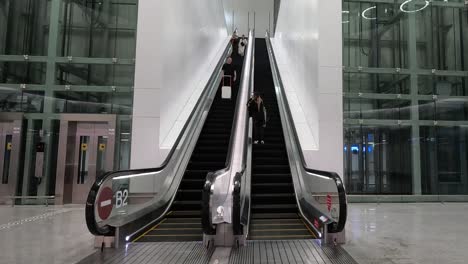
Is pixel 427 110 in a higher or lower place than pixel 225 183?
higher

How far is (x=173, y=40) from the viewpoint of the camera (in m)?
9.59

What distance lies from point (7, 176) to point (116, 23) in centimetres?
485

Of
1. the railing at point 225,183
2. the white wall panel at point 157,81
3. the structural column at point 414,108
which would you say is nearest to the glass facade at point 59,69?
the white wall panel at point 157,81

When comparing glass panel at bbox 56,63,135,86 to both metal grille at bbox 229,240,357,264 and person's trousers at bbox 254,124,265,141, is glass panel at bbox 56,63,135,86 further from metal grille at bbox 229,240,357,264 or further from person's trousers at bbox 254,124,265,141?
metal grille at bbox 229,240,357,264

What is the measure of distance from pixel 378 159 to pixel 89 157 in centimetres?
799

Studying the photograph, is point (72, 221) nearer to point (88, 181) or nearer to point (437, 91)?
point (88, 181)

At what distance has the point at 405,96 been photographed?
34.7 ft

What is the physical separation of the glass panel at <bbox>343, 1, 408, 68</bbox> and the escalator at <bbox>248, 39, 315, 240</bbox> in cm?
306

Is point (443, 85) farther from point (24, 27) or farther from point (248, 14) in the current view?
point (248, 14)

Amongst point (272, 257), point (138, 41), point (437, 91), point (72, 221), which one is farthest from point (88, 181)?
point (437, 91)

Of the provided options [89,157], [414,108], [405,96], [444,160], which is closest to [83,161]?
[89,157]

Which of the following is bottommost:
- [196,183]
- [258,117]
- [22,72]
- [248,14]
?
[196,183]

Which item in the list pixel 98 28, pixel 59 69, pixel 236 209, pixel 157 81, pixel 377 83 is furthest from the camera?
pixel 377 83

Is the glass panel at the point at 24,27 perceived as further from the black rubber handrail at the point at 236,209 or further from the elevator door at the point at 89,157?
the black rubber handrail at the point at 236,209
